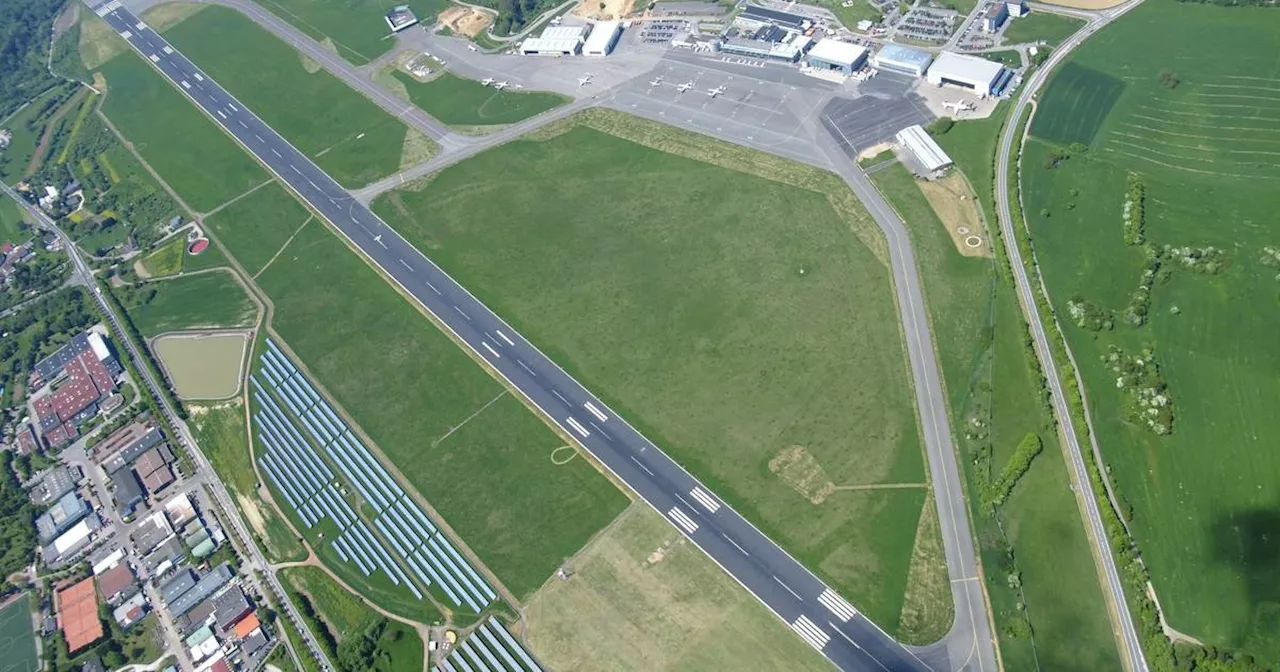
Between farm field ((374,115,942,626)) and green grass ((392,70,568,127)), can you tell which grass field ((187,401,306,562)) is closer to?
farm field ((374,115,942,626))

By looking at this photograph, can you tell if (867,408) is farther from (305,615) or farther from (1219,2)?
(1219,2)

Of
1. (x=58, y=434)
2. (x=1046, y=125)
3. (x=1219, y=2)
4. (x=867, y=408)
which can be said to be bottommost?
(x=58, y=434)

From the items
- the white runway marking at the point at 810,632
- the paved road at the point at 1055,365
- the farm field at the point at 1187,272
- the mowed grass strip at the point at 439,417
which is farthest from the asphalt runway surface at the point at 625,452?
the farm field at the point at 1187,272

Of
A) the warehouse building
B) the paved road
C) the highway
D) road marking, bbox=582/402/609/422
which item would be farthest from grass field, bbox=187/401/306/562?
the warehouse building

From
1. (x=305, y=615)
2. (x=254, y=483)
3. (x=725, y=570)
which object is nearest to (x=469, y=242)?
(x=254, y=483)

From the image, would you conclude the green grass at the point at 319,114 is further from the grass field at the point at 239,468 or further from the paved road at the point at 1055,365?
the paved road at the point at 1055,365

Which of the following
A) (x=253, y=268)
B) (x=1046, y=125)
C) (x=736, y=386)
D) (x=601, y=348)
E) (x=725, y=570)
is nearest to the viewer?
(x=725, y=570)
